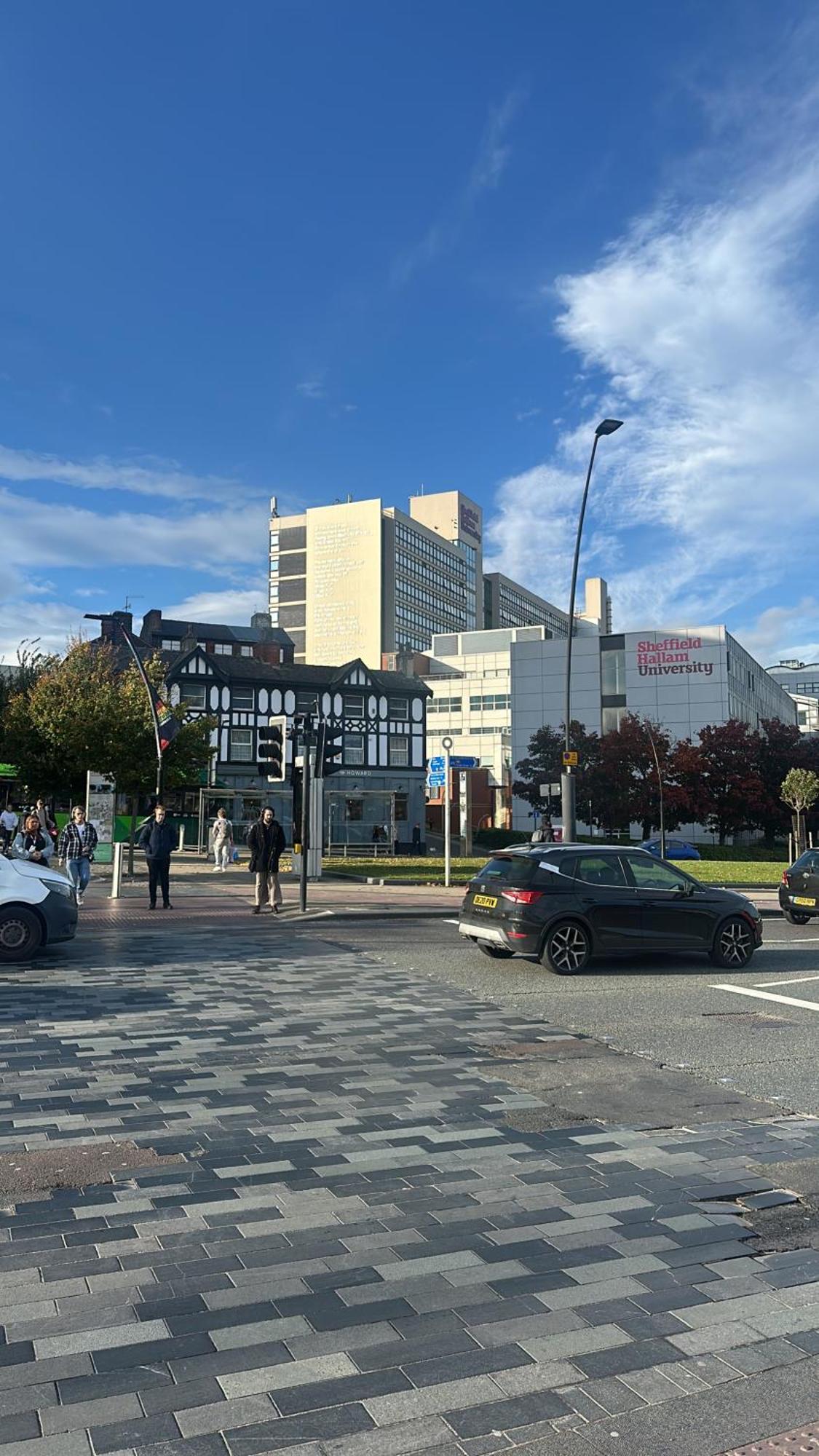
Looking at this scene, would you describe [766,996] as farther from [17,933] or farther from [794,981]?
[17,933]

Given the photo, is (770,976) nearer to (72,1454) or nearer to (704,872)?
(72,1454)

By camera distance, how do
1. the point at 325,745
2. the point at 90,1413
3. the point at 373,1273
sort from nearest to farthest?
the point at 90,1413 → the point at 373,1273 → the point at 325,745

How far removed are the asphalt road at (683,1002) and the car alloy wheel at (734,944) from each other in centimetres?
21

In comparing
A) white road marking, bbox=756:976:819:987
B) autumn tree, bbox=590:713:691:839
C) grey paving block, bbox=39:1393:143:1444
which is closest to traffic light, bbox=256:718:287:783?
white road marking, bbox=756:976:819:987

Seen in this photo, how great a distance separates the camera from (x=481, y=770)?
78812mm

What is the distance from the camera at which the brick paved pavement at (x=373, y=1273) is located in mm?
3107

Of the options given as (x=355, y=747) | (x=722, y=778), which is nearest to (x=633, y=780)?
(x=722, y=778)

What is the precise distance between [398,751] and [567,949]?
47.7 metres

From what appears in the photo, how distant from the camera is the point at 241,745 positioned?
56188 millimetres

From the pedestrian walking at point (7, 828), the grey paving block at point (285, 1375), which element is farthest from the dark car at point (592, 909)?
the pedestrian walking at point (7, 828)

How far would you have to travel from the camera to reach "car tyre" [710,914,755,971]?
13.0m

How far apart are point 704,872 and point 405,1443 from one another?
101ft

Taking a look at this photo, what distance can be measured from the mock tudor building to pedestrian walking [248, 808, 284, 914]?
32009 millimetres

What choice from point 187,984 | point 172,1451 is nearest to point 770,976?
point 187,984
